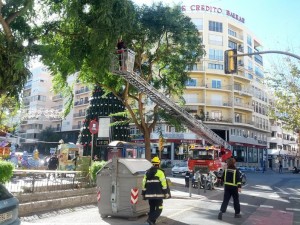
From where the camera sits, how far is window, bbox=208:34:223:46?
59.5 meters

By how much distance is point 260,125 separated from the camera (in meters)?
68.6

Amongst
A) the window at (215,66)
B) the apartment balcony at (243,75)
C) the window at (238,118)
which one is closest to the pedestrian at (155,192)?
the window at (215,66)

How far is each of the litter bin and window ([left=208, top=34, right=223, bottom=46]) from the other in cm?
5192

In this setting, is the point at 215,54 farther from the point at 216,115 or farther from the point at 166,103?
the point at 166,103

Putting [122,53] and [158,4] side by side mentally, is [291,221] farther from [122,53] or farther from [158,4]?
[158,4]

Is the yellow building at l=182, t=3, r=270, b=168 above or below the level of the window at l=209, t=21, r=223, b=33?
below

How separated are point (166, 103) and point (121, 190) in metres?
11.3

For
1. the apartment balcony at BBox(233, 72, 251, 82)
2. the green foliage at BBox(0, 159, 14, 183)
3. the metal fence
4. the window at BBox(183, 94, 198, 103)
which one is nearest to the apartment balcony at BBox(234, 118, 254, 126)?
the apartment balcony at BBox(233, 72, 251, 82)

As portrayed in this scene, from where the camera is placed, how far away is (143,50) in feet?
68.6

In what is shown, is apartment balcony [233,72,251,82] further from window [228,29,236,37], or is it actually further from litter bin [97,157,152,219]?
litter bin [97,157,152,219]

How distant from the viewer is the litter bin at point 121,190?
10039mm

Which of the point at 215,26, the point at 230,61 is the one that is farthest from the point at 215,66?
the point at 230,61

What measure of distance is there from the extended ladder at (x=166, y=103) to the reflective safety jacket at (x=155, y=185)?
336 inches

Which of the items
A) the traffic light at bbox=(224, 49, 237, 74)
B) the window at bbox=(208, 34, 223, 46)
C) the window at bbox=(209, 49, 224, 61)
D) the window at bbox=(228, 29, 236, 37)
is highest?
the window at bbox=(228, 29, 236, 37)
